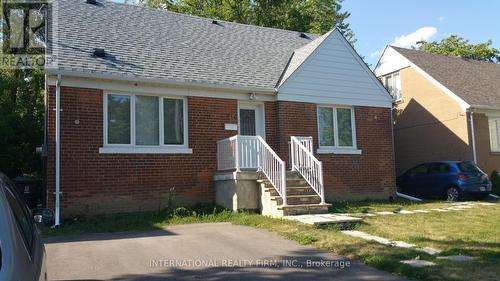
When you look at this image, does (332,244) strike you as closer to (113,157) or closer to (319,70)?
(113,157)

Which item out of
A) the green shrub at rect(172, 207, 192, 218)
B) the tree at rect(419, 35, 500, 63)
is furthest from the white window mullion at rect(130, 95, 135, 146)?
the tree at rect(419, 35, 500, 63)

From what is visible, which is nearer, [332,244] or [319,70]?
[332,244]

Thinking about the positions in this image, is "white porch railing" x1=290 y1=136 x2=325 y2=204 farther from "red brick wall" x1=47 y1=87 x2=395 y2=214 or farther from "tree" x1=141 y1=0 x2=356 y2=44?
"tree" x1=141 y1=0 x2=356 y2=44

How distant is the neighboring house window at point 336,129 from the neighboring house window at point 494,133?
811 centimetres

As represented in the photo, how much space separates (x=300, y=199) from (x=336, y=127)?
4689mm

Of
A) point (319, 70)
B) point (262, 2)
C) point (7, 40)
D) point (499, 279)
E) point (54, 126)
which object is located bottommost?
point (499, 279)

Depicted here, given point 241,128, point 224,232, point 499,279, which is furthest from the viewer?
point 241,128

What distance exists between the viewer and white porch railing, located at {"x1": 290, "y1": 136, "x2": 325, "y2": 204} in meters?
12.8

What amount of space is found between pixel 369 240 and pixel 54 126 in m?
8.03

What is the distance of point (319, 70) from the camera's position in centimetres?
1598

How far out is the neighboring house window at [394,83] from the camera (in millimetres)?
23984

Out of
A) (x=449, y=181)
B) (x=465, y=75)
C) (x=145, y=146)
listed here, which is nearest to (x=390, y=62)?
(x=465, y=75)

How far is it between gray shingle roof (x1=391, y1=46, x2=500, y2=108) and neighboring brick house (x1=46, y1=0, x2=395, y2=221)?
19.2 ft

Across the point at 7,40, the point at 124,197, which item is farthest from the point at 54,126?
the point at 7,40
